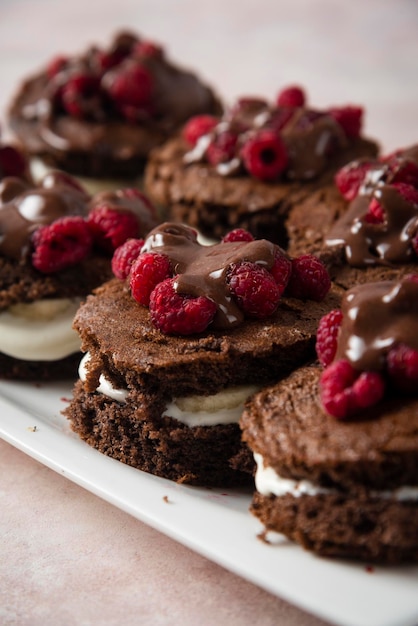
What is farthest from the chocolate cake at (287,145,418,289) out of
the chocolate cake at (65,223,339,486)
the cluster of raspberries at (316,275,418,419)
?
the cluster of raspberries at (316,275,418,419)

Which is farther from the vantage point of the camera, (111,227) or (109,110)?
(109,110)

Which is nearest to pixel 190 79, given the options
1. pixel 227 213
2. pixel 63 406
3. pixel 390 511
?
pixel 227 213

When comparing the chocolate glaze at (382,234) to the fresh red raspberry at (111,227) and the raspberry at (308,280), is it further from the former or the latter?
the fresh red raspberry at (111,227)

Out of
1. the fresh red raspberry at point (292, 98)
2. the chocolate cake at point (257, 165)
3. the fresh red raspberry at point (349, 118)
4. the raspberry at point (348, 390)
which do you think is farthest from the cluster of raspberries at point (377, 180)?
the raspberry at point (348, 390)

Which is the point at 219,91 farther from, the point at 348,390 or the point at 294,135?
the point at 348,390

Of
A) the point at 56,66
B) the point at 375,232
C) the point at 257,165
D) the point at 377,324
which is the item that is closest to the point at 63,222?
the point at 257,165

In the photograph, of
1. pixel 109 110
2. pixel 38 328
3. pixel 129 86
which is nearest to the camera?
pixel 38 328
